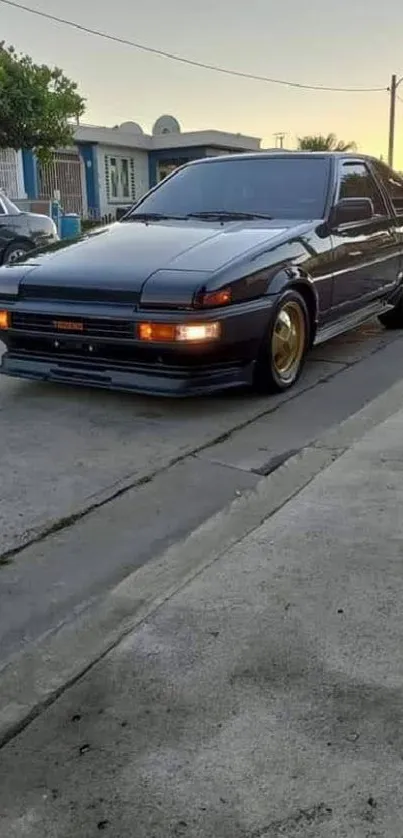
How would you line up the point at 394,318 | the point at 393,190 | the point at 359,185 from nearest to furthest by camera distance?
the point at 359,185
the point at 393,190
the point at 394,318

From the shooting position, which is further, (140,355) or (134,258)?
(134,258)

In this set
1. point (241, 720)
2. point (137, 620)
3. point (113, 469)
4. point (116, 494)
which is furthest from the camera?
point (113, 469)

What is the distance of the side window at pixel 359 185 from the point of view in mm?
6000

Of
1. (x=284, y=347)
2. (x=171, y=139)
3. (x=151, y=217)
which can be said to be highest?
(x=171, y=139)

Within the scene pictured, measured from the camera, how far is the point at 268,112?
3397 centimetres

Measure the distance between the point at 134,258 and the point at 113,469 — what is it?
58.4 inches

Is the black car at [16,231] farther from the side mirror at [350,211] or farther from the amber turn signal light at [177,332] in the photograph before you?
the amber turn signal light at [177,332]

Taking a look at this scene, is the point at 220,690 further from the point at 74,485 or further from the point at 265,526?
the point at 74,485

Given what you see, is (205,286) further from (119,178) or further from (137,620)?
(119,178)

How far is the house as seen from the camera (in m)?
25.3

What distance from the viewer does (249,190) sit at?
19.3 feet

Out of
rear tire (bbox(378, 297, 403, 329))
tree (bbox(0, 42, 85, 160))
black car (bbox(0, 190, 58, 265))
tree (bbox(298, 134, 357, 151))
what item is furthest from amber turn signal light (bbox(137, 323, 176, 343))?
tree (bbox(298, 134, 357, 151))

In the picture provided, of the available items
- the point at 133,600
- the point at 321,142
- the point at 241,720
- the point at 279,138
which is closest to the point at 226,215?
the point at 133,600

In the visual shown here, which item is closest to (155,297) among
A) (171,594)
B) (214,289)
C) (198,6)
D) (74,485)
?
(214,289)
